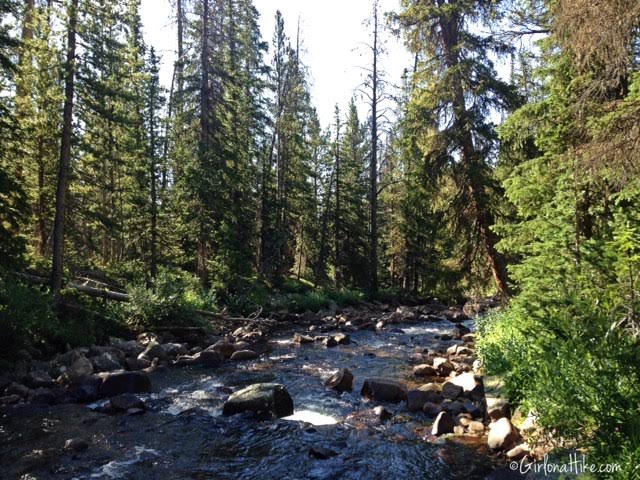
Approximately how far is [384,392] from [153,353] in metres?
6.55

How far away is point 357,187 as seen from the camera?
31.1 metres

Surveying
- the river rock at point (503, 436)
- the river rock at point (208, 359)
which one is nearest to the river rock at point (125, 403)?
the river rock at point (208, 359)

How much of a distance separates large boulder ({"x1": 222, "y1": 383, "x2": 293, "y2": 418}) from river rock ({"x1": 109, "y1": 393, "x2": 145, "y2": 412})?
1.61 meters

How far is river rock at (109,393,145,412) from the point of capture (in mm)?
8086

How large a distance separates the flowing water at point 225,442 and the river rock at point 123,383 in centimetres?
31

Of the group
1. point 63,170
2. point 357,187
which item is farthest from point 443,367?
point 357,187

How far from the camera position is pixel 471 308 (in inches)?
773

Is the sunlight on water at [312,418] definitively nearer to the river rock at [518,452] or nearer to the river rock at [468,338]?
the river rock at [518,452]

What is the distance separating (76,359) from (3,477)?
5.04 meters

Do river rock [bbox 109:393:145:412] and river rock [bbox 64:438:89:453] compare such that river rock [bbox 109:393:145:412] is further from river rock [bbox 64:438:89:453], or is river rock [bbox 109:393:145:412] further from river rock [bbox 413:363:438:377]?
river rock [bbox 413:363:438:377]

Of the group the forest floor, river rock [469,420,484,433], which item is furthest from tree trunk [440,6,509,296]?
river rock [469,420,484,433]

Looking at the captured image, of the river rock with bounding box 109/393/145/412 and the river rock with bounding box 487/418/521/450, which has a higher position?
the river rock with bounding box 487/418/521/450

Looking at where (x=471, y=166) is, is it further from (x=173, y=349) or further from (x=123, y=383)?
(x=123, y=383)

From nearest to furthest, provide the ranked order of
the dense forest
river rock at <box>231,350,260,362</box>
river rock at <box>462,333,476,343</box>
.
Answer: the dense forest, river rock at <box>231,350,260,362</box>, river rock at <box>462,333,476,343</box>
